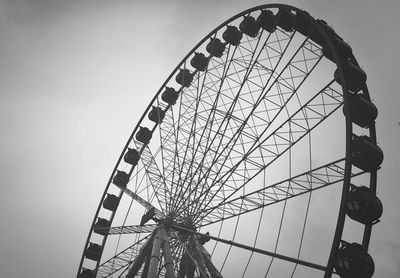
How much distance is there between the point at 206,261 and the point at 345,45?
33.4ft

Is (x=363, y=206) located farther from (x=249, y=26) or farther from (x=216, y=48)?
(x=216, y=48)

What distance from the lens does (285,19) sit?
45.6ft

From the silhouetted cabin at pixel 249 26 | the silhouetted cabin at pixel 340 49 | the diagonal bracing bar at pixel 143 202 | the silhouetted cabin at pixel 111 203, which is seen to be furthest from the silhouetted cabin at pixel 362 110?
the silhouetted cabin at pixel 111 203

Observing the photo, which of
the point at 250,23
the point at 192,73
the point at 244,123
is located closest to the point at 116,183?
the point at 192,73

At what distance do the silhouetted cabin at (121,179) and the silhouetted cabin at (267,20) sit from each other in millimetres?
11261

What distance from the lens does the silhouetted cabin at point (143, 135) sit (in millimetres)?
18938

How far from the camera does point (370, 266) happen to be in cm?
898

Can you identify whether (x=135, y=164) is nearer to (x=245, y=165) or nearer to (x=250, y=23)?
(x=245, y=165)

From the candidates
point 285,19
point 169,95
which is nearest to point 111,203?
point 169,95

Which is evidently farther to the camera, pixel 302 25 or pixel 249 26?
pixel 249 26

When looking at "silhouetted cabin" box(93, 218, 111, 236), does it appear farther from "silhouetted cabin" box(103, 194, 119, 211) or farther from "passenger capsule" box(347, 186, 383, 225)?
"passenger capsule" box(347, 186, 383, 225)

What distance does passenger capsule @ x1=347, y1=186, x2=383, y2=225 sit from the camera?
984 cm

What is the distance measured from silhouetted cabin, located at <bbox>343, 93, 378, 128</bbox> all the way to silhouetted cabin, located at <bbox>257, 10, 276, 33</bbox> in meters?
5.43

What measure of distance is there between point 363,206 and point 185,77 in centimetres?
1177
